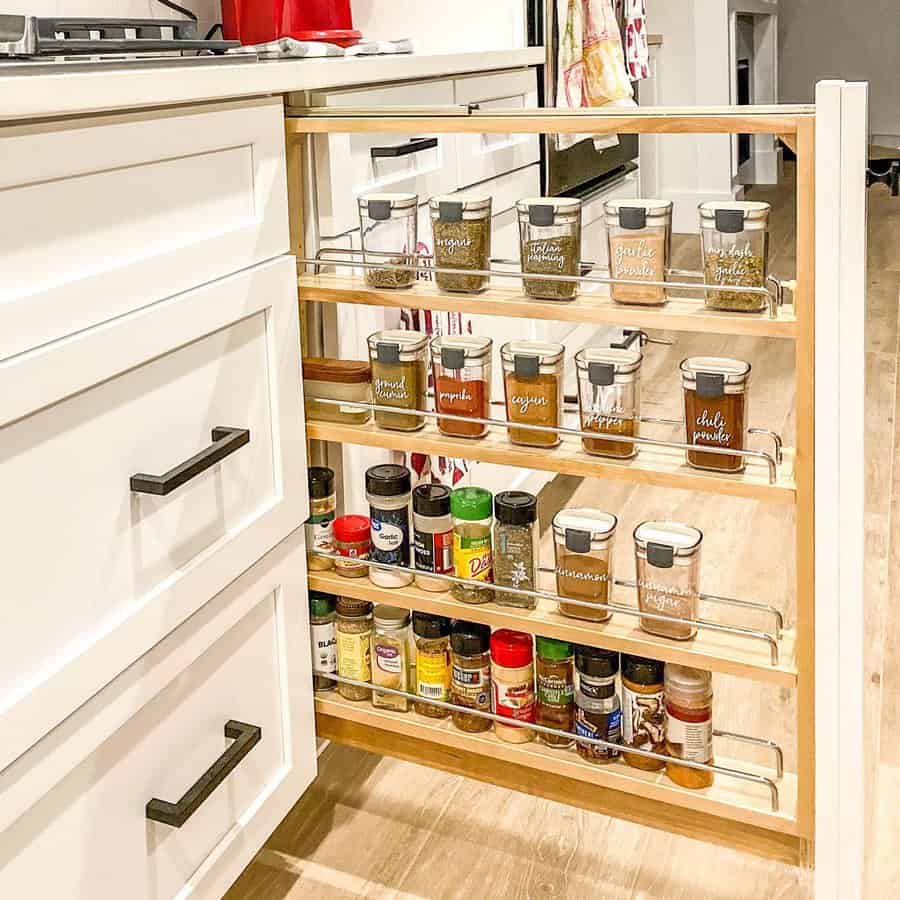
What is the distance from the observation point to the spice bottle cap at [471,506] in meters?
1.26

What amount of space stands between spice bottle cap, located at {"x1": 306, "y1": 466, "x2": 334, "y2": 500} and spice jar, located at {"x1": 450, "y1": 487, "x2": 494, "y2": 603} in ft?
0.52

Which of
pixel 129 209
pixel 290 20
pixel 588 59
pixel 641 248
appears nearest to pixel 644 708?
pixel 641 248

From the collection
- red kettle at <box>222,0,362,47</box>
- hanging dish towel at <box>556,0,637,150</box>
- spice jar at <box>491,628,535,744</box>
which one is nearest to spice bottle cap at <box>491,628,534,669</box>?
spice jar at <box>491,628,535,744</box>

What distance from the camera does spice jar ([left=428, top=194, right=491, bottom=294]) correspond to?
1.20 m

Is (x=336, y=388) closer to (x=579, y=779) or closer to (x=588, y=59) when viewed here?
(x=579, y=779)

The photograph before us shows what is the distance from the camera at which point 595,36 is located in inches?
95.1

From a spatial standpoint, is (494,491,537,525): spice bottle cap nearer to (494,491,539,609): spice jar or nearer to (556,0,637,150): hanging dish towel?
(494,491,539,609): spice jar

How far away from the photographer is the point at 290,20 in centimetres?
173

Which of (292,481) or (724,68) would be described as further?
(724,68)

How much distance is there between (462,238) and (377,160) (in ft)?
0.98

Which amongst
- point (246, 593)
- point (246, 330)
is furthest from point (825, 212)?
point (246, 593)

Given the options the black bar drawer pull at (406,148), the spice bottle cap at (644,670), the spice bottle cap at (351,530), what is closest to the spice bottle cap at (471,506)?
the spice bottle cap at (351,530)

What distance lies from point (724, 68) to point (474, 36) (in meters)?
3.59

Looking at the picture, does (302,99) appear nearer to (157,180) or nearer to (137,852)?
(157,180)
